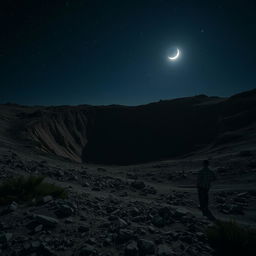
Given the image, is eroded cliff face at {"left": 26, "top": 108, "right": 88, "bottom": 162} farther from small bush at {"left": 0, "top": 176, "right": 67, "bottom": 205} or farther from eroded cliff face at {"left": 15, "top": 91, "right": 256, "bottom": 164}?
small bush at {"left": 0, "top": 176, "right": 67, "bottom": 205}

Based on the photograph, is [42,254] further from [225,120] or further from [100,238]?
[225,120]

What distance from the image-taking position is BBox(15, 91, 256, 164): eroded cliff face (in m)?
40.9

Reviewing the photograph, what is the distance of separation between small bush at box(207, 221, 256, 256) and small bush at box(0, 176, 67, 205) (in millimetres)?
3836

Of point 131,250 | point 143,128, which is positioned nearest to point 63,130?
point 143,128

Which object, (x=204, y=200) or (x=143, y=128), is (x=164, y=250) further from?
(x=143, y=128)

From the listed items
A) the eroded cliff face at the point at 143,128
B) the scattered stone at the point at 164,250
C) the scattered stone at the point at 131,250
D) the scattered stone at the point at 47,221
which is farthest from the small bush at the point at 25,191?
the eroded cliff face at the point at 143,128

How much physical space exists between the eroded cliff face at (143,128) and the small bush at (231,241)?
103 ft

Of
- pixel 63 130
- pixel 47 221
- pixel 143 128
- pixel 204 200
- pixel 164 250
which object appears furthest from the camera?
pixel 143 128

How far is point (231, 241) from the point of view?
3.48 m

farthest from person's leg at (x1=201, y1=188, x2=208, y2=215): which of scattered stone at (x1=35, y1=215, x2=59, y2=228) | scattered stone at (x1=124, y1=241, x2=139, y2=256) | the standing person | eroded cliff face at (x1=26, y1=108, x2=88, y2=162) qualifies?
eroded cliff face at (x1=26, y1=108, x2=88, y2=162)

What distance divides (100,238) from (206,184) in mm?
Answer: 4977

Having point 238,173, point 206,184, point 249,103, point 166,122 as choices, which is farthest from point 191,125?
point 206,184

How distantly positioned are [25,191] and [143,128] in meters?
55.8

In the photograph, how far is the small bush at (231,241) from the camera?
11.1ft
